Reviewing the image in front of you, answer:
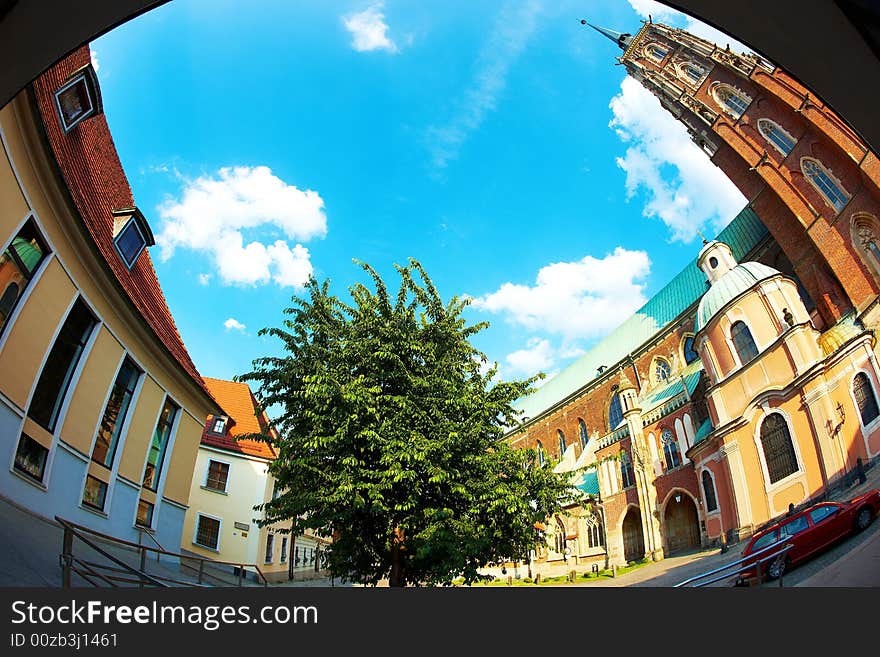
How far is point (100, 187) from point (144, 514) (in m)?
9.67

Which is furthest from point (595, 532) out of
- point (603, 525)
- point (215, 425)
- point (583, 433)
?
point (215, 425)

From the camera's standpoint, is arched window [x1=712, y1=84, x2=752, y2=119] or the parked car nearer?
the parked car

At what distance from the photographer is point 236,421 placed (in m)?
28.1

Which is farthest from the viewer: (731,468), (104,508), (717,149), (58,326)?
(717,149)

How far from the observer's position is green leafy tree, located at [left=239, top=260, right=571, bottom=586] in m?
11.2

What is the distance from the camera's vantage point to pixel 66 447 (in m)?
11.1

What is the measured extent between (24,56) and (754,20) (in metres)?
4.24

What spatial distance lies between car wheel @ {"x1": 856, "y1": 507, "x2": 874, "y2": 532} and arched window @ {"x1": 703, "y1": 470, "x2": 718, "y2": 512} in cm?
1377

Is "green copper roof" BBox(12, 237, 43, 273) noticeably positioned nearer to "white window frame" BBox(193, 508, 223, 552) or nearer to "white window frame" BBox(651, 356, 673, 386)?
"white window frame" BBox(193, 508, 223, 552)

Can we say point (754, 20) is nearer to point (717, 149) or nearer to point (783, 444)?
point (783, 444)

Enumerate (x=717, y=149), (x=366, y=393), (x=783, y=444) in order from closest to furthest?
(x=366, y=393), (x=783, y=444), (x=717, y=149)

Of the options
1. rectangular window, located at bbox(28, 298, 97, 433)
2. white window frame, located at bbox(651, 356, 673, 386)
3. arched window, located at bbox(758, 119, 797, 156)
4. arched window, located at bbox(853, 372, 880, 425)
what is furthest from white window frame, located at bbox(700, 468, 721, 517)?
rectangular window, located at bbox(28, 298, 97, 433)

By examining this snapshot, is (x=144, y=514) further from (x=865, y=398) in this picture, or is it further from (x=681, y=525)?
(x=681, y=525)

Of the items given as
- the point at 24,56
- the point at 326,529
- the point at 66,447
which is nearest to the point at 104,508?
the point at 66,447
